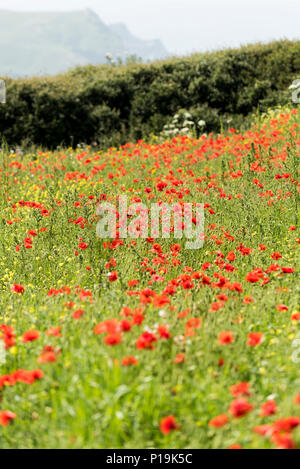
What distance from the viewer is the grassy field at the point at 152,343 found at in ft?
6.79

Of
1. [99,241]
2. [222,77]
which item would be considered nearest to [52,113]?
[222,77]

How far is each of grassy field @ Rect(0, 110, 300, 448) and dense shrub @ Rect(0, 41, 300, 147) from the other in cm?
Answer: 764

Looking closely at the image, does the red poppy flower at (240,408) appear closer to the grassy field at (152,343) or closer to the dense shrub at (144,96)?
the grassy field at (152,343)

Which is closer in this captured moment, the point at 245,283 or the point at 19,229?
the point at 245,283

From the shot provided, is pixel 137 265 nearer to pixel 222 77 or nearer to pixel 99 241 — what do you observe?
pixel 99 241

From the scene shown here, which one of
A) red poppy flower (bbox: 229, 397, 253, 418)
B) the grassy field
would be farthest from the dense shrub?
red poppy flower (bbox: 229, 397, 253, 418)

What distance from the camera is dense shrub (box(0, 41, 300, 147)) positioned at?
12312mm

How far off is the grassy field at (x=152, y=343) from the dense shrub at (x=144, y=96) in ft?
25.1

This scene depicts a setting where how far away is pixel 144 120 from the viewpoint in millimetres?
13250

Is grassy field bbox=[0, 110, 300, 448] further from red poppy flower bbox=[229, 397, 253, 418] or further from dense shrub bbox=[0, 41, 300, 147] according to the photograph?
dense shrub bbox=[0, 41, 300, 147]


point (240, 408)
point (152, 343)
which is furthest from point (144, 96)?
point (240, 408)

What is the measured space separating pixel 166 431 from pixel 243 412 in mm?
316

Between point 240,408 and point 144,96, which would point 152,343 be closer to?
point 240,408

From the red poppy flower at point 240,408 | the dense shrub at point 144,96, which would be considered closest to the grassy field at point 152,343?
the red poppy flower at point 240,408
